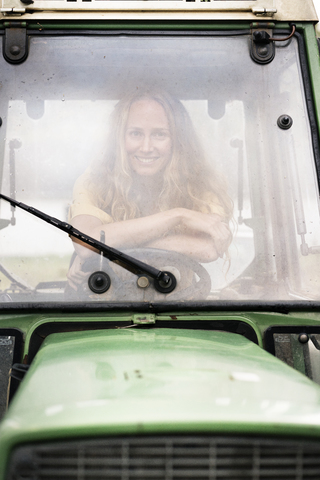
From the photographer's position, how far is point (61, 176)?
2.07 meters

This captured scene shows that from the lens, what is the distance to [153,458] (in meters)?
1.10

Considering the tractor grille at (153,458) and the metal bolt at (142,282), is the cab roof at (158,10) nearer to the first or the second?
the metal bolt at (142,282)

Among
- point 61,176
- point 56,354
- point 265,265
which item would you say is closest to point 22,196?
point 61,176

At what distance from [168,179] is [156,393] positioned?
110 cm

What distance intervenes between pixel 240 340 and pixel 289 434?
74 cm

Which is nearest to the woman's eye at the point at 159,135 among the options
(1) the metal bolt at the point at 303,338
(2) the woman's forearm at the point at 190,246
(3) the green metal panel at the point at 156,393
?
(2) the woman's forearm at the point at 190,246

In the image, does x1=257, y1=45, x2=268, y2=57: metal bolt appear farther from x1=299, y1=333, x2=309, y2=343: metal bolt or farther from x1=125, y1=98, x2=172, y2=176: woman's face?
x1=299, y1=333, x2=309, y2=343: metal bolt

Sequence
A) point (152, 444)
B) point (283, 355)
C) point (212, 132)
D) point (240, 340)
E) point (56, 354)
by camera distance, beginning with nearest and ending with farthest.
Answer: point (152, 444) < point (56, 354) < point (240, 340) < point (283, 355) < point (212, 132)

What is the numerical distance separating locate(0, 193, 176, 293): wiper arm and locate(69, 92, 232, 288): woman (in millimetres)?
50

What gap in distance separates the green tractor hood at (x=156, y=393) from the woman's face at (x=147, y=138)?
2.59 ft

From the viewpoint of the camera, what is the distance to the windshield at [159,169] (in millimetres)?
2004

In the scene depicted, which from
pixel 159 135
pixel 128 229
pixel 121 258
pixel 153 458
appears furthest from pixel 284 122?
pixel 153 458

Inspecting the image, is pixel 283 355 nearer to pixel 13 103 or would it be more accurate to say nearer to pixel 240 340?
pixel 240 340

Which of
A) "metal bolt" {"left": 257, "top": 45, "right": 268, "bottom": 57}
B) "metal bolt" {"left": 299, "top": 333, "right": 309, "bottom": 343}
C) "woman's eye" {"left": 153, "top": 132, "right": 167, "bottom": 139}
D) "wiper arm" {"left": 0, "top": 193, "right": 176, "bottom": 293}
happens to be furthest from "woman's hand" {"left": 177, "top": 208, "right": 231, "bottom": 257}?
"metal bolt" {"left": 257, "top": 45, "right": 268, "bottom": 57}
